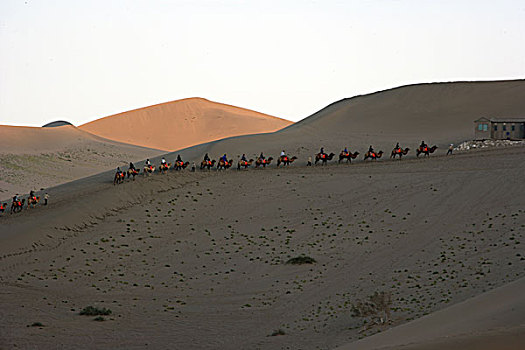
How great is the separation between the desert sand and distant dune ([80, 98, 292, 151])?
3363 inches

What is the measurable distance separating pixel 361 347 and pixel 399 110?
5903 centimetres

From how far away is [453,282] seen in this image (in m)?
20.6

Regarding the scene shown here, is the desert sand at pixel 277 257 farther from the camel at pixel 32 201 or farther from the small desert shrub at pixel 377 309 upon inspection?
the camel at pixel 32 201

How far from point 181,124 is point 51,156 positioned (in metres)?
55.5

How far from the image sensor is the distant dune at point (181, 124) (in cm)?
13225

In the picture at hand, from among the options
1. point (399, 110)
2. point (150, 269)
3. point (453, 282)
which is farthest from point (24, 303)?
point (399, 110)

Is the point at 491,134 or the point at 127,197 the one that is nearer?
the point at 127,197

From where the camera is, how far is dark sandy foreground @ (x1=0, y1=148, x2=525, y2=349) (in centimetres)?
1900

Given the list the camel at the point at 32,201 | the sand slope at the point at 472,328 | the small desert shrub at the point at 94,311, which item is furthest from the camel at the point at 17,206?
the sand slope at the point at 472,328

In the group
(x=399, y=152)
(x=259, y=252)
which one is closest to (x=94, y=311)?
(x=259, y=252)

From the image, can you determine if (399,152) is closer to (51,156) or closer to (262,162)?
(262,162)

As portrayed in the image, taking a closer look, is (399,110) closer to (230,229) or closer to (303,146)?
(303,146)

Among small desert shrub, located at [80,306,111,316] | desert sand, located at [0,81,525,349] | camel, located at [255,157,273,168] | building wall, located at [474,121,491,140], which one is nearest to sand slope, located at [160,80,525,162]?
building wall, located at [474,121,491,140]

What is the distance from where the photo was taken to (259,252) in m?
28.6
